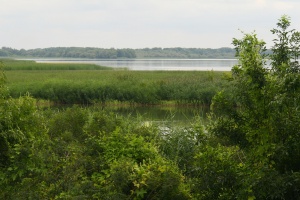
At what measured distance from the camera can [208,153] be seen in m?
7.04

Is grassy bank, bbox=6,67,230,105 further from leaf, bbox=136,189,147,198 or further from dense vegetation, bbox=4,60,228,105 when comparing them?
leaf, bbox=136,189,147,198

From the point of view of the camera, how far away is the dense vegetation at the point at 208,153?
6348 mm

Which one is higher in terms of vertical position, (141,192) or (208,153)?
(208,153)

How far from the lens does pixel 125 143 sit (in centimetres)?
962

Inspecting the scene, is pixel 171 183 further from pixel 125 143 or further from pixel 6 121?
pixel 6 121

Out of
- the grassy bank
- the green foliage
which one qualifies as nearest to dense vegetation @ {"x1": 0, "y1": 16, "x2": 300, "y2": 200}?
the green foliage

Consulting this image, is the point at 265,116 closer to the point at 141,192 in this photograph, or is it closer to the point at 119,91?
the point at 141,192

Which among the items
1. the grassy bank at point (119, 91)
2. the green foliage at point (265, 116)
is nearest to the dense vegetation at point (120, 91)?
the grassy bank at point (119, 91)

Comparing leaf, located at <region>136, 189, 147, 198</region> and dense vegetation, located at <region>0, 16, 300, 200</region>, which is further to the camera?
leaf, located at <region>136, 189, 147, 198</region>

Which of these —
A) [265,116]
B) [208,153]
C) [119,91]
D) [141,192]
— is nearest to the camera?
[265,116]

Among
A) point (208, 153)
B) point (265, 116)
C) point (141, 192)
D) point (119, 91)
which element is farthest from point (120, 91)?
point (265, 116)

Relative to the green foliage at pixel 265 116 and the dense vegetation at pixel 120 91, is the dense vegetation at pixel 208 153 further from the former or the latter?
the dense vegetation at pixel 120 91

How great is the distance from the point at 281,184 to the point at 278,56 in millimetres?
1816

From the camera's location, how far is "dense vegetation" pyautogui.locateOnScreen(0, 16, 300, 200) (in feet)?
20.8
